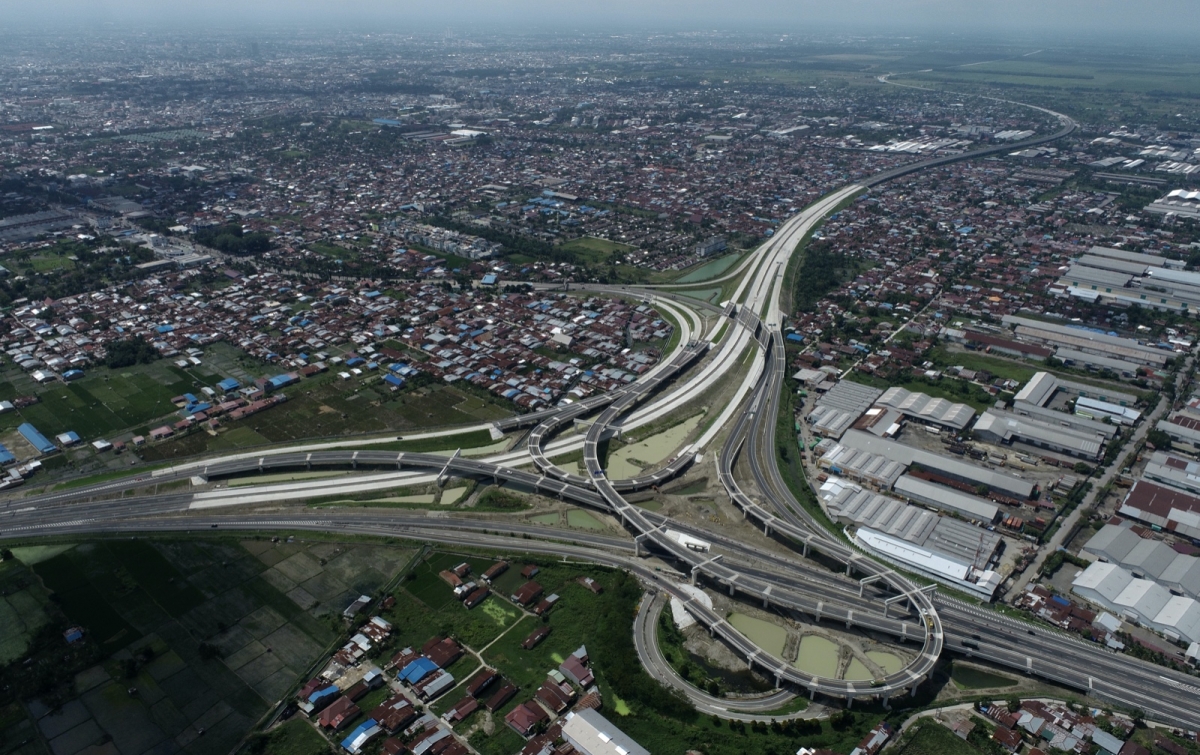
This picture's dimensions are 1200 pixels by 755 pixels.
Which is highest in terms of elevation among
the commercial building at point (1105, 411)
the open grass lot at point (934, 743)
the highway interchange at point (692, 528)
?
the commercial building at point (1105, 411)

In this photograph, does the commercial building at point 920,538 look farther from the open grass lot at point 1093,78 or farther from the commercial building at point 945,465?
the open grass lot at point 1093,78

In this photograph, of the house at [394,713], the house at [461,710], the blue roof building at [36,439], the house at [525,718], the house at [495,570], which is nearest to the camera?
the house at [525,718]

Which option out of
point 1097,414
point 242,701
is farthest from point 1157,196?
point 242,701

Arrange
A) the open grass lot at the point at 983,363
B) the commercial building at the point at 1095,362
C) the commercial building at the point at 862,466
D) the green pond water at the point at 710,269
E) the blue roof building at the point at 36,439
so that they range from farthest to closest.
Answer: the green pond water at the point at 710,269
the open grass lot at the point at 983,363
the commercial building at the point at 1095,362
the blue roof building at the point at 36,439
the commercial building at the point at 862,466

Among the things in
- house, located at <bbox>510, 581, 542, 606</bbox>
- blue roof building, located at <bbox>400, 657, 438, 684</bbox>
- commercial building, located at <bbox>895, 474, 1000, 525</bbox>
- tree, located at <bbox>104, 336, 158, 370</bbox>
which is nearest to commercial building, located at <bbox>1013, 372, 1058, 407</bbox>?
commercial building, located at <bbox>895, 474, 1000, 525</bbox>

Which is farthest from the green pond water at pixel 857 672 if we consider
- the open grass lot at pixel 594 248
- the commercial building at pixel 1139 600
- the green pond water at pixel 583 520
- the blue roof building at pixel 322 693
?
the open grass lot at pixel 594 248

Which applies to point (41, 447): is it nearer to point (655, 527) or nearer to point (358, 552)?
point (358, 552)

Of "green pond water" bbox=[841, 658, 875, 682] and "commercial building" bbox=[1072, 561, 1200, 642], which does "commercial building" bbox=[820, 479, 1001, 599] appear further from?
"green pond water" bbox=[841, 658, 875, 682]

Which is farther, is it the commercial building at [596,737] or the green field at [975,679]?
the green field at [975,679]

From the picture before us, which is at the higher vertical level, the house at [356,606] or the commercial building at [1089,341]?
the commercial building at [1089,341]
